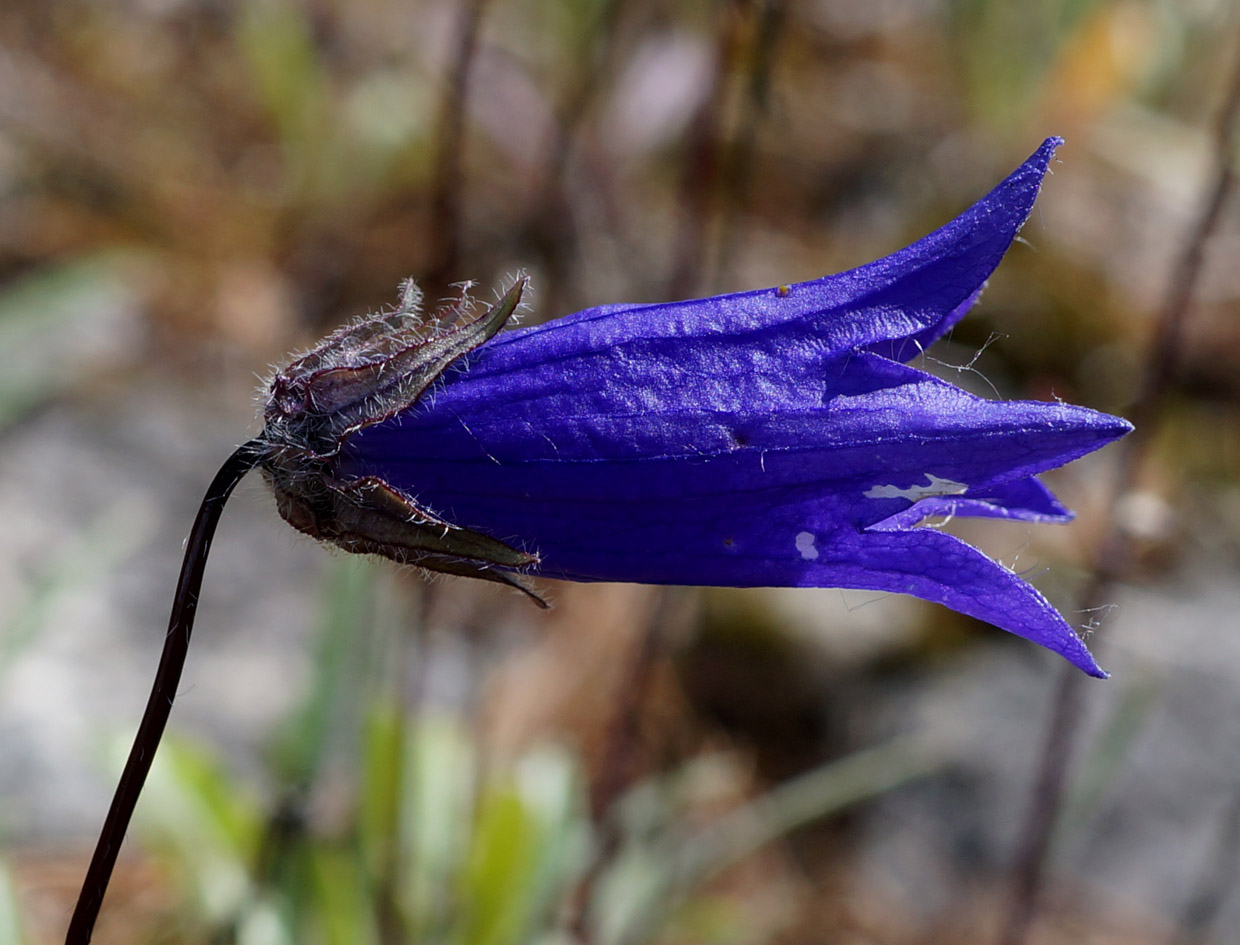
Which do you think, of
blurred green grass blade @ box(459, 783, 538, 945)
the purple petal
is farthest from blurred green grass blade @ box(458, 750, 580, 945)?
the purple petal

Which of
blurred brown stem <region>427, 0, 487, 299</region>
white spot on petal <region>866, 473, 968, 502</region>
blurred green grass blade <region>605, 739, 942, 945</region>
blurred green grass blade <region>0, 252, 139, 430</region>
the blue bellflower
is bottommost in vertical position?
blurred green grass blade <region>605, 739, 942, 945</region>

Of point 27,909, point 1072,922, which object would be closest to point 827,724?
point 1072,922

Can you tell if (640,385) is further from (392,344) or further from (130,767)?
(130,767)

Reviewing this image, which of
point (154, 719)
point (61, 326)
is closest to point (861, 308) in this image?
point (154, 719)

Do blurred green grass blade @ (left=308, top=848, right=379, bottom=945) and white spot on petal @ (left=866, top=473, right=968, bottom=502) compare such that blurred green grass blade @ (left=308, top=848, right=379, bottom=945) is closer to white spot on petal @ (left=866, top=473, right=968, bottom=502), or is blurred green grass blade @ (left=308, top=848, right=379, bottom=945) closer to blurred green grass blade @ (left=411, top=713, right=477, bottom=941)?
blurred green grass blade @ (left=411, top=713, right=477, bottom=941)

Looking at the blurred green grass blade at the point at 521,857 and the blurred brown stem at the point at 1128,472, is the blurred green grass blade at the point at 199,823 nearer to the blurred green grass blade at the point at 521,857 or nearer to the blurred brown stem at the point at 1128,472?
the blurred green grass blade at the point at 521,857
